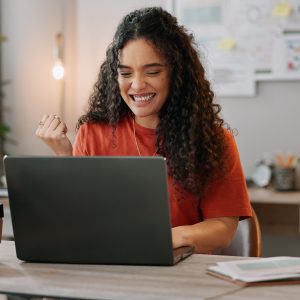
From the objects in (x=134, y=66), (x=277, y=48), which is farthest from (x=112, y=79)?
(x=277, y=48)

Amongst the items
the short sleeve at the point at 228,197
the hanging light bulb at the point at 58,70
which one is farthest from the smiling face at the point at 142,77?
the hanging light bulb at the point at 58,70

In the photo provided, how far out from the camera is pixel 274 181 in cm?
364

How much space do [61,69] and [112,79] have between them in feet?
5.74

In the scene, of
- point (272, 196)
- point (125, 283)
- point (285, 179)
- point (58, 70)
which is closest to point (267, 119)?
point (285, 179)

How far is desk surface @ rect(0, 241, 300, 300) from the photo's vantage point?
4.76 feet

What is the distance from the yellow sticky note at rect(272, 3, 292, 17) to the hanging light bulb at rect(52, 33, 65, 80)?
3.75 feet

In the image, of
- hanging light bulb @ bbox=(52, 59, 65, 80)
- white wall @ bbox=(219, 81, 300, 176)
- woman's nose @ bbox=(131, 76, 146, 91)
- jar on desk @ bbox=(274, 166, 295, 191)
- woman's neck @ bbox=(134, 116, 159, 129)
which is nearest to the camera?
woman's nose @ bbox=(131, 76, 146, 91)

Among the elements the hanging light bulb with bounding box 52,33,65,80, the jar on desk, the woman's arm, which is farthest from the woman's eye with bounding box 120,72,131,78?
the hanging light bulb with bounding box 52,33,65,80

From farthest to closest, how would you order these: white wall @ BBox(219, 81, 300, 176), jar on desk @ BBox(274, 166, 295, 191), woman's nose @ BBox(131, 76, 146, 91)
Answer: white wall @ BBox(219, 81, 300, 176) → jar on desk @ BBox(274, 166, 295, 191) → woman's nose @ BBox(131, 76, 146, 91)

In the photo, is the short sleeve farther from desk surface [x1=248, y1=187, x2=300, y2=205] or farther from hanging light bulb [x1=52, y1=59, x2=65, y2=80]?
hanging light bulb [x1=52, y1=59, x2=65, y2=80]

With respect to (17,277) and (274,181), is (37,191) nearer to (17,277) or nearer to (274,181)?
(17,277)

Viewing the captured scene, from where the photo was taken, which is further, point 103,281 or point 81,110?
point 81,110

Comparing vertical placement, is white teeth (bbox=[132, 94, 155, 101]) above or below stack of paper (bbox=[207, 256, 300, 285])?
above

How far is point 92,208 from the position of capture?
1621mm
